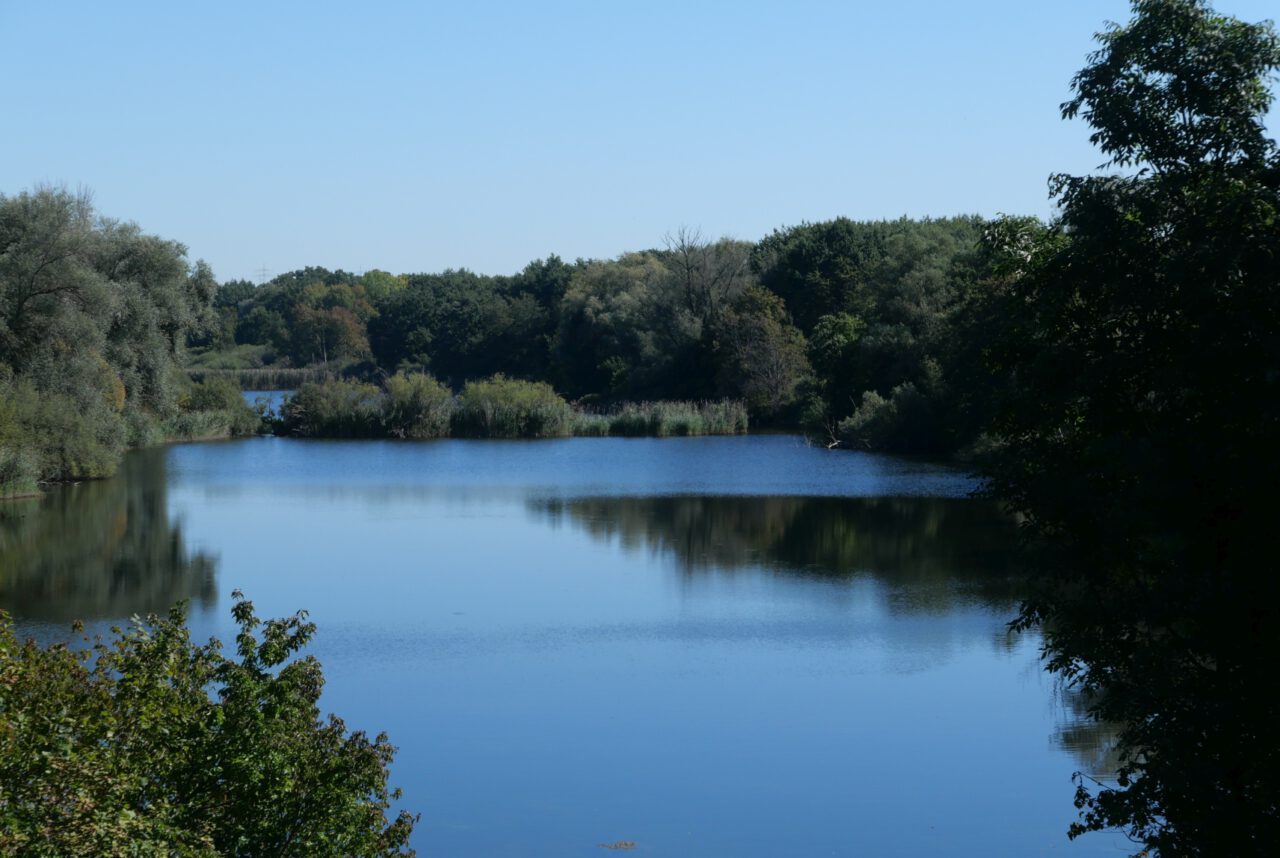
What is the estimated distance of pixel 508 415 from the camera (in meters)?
45.9

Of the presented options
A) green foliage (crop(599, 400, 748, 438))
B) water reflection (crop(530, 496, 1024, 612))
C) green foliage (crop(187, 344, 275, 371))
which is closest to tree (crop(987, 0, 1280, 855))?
water reflection (crop(530, 496, 1024, 612))

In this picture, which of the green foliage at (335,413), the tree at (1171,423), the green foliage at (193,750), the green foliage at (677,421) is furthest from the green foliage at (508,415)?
the green foliage at (193,750)

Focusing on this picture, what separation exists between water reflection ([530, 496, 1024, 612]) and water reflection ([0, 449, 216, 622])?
7407 mm

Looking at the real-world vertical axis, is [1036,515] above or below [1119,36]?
below

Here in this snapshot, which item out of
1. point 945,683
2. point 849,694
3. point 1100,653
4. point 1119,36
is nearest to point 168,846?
point 1100,653

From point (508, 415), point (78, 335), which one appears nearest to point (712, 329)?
point (508, 415)

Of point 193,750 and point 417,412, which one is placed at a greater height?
point 417,412

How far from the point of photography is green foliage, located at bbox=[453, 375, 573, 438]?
45.9m

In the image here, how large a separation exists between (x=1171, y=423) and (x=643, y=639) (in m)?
8.89

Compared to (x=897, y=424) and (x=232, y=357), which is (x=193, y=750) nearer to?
(x=897, y=424)

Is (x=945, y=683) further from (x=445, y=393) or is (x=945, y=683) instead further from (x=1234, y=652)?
(x=445, y=393)

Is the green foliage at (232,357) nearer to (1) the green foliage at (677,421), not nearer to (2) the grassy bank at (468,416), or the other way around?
(2) the grassy bank at (468,416)

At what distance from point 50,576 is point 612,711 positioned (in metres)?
10.5

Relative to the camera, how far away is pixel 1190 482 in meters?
7.91
